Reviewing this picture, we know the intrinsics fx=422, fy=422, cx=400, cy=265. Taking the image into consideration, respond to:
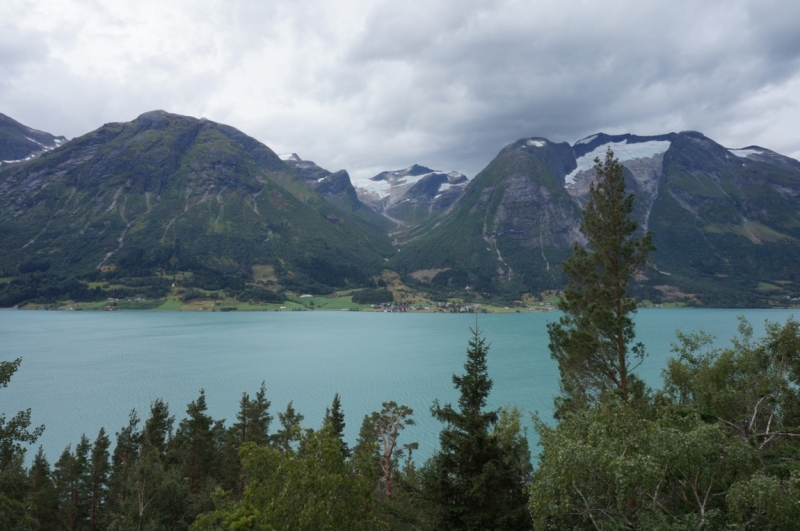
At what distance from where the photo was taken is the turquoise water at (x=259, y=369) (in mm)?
64812

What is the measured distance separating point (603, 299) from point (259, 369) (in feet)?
286

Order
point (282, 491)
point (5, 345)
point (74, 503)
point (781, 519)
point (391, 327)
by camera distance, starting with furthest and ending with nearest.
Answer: point (391, 327) < point (5, 345) < point (74, 503) < point (282, 491) < point (781, 519)

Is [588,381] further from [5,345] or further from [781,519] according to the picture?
[5,345]

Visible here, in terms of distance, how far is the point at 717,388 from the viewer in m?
23.4

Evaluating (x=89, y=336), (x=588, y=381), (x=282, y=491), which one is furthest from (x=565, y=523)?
(x=89, y=336)

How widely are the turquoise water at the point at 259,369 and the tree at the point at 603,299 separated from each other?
69.7 feet

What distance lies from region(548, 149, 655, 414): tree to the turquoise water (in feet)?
69.7

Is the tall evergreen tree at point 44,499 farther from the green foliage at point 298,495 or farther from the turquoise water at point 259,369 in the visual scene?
the green foliage at point 298,495

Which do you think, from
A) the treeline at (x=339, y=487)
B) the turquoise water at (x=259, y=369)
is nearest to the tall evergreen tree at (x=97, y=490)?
the treeline at (x=339, y=487)

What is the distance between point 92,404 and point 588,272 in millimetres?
79005

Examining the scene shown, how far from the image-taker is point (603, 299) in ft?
69.1

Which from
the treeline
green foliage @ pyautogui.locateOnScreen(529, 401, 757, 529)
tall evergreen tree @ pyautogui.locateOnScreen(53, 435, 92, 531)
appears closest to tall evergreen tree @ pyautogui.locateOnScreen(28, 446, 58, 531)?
tall evergreen tree @ pyautogui.locateOnScreen(53, 435, 92, 531)

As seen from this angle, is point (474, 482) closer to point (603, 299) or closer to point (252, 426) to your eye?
point (603, 299)

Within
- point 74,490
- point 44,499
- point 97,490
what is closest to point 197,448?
point 97,490
